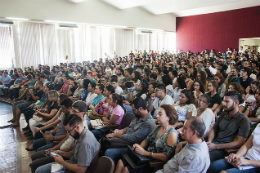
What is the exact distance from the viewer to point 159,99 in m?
3.63

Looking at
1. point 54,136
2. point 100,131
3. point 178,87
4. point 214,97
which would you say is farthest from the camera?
point 178,87

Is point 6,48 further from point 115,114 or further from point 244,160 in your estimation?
point 244,160

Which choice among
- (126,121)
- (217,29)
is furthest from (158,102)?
(217,29)

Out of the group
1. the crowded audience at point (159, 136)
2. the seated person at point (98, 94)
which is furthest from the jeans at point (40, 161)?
the seated person at point (98, 94)

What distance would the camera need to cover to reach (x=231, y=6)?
51.8 ft

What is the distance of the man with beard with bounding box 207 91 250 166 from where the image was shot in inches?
88.0

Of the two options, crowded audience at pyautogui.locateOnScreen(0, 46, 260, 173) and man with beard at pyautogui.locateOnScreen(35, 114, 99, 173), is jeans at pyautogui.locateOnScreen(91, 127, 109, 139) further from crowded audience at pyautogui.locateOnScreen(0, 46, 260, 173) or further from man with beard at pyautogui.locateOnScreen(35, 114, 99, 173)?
man with beard at pyautogui.locateOnScreen(35, 114, 99, 173)

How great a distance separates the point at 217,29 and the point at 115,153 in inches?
689

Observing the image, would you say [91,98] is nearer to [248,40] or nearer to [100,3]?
[100,3]

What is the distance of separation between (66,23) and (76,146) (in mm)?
11914

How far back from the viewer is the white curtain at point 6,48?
11.5 metres

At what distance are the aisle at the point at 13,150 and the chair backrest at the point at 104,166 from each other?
1.63m

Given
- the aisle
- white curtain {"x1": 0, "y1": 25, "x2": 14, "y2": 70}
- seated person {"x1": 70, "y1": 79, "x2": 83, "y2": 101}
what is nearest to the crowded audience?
the aisle

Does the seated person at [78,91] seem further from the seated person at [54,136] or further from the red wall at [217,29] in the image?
the red wall at [217,29]
